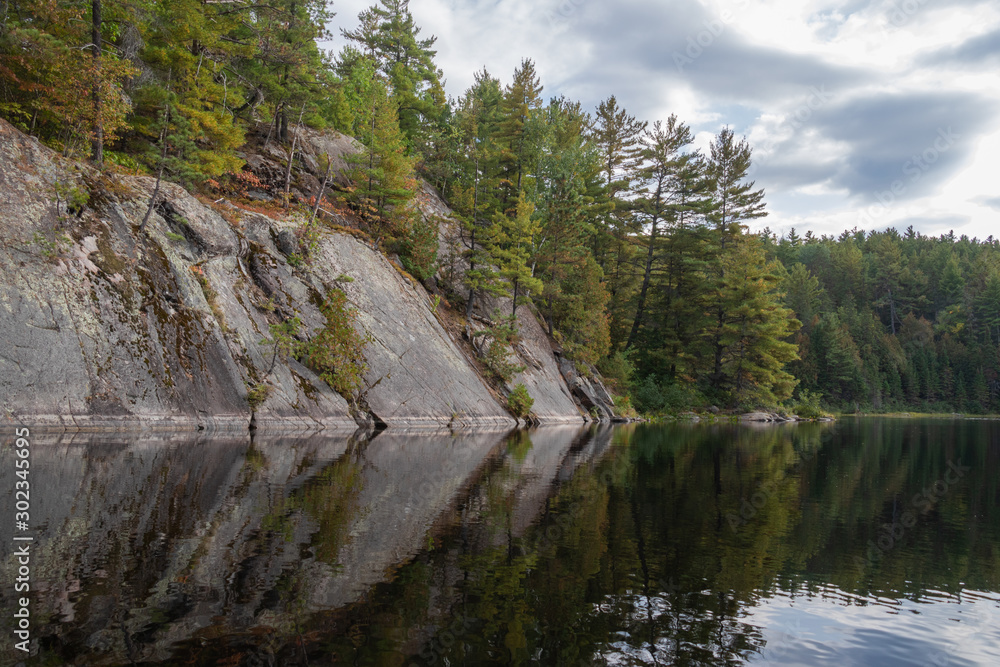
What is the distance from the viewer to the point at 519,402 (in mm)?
34125

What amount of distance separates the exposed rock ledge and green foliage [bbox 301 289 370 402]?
1.57 feet

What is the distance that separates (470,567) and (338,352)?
18.4 m

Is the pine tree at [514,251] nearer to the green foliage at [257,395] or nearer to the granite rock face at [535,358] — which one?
the granite rock face at [535,358]

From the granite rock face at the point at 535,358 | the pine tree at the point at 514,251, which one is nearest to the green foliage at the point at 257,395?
the granite rock face at the point at 535,358

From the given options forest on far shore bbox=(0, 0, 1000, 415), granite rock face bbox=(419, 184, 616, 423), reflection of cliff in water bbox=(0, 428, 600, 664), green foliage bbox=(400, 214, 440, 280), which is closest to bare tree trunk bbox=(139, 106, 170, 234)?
forest on far shore bbox=(0, 0, 1000, 415)

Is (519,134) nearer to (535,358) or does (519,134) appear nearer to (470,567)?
(535,358)

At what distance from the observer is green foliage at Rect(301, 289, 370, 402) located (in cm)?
2386

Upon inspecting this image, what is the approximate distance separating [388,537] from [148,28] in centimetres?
2677

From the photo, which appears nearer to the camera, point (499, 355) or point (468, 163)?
point (499, 355)

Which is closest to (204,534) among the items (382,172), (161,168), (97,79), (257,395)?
(257,395)

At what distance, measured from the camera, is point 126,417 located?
17.5 metres

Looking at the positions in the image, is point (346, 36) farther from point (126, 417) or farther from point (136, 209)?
point (126, 417)

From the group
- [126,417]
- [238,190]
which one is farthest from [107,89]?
[126,417]

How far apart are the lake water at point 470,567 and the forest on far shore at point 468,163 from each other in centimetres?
1476
